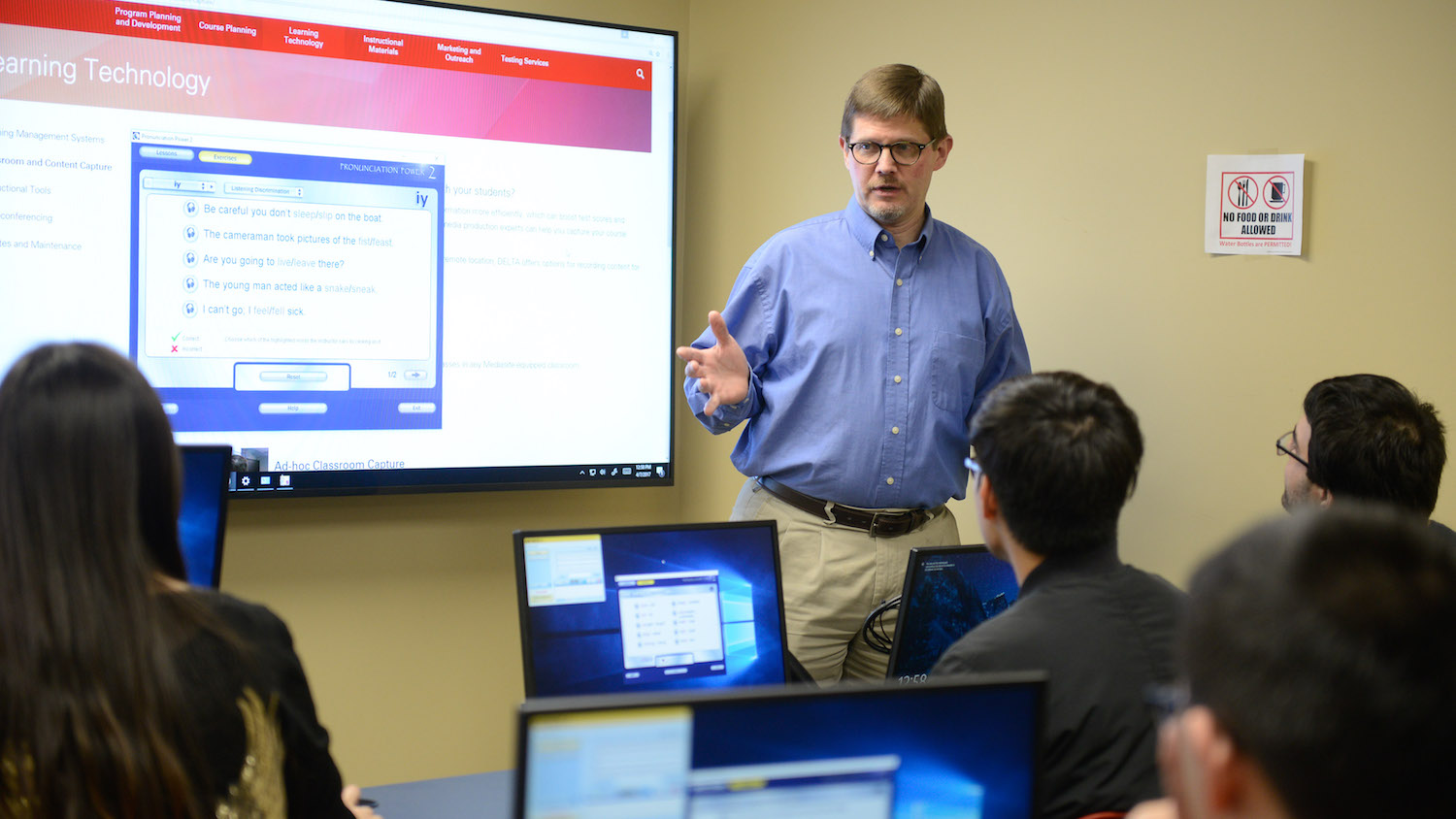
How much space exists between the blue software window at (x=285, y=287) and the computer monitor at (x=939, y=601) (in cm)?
175

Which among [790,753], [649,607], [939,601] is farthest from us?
[939,601]

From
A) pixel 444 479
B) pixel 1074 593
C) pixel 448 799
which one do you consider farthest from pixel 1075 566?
pixel 444 479

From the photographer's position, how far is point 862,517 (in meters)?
2.30

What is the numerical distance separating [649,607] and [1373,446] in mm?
1118

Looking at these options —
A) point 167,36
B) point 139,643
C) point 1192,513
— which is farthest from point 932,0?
point 139,643

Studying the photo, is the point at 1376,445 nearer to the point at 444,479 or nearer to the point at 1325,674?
the point at 1325,674

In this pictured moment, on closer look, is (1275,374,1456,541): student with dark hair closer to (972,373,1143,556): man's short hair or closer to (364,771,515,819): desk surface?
(972,373,1143,556): man's short hair

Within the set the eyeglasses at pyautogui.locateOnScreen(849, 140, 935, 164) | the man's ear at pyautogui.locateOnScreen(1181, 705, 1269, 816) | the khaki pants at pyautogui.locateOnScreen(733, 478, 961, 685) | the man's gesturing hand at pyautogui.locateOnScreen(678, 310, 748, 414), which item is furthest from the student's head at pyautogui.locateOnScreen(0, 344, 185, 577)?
the eyeglasses at pyautogui.locateOnScreen(849, 140, 935, 164)

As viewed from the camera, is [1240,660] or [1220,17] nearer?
[1240,660]

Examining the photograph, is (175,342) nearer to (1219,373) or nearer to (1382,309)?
(1219,373)

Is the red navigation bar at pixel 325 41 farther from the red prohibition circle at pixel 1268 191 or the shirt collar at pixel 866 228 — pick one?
the red prohibition circle at pixel 1268 191

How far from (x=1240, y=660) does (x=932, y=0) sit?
2.57 m

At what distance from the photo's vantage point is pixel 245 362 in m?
2.78

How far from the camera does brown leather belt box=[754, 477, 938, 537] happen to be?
230cm
